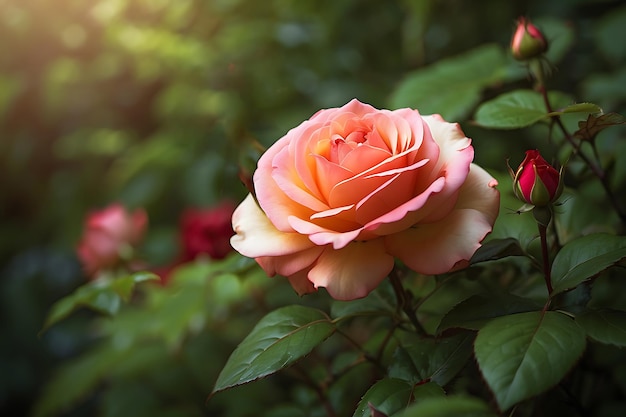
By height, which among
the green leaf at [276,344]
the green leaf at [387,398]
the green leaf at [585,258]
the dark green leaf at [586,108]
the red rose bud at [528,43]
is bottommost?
the green leaf at [387,398]

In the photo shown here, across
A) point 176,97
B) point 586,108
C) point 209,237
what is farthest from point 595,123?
point 176,97

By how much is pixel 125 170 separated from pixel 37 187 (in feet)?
1.62

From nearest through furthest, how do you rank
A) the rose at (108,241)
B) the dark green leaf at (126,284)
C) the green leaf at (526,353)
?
the green leaf at (526,353) → the dark green leaf at (126,284) → the rose at (108,241)

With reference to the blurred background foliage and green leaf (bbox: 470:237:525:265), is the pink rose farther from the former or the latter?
the blurred background foliage

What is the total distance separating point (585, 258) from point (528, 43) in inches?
7.5

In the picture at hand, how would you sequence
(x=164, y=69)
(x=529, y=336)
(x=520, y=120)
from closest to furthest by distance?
(x=529, y=336) < (x=520, y=120) < (x=164, y=69)

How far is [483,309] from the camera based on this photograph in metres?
0.36

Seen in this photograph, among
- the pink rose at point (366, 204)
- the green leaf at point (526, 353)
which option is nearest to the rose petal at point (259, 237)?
the pink rose at point (366, 204)

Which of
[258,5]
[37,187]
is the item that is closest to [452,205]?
[258,5]

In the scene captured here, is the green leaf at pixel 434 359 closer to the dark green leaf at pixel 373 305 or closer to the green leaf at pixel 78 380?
the dark green leaf at pixel 373 305

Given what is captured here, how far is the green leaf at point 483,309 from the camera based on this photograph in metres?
0.35

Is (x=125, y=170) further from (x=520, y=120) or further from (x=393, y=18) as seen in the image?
(x=520, y=120)

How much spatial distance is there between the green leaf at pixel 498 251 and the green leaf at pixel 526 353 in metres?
0.05

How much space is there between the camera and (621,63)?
36.3 inches
